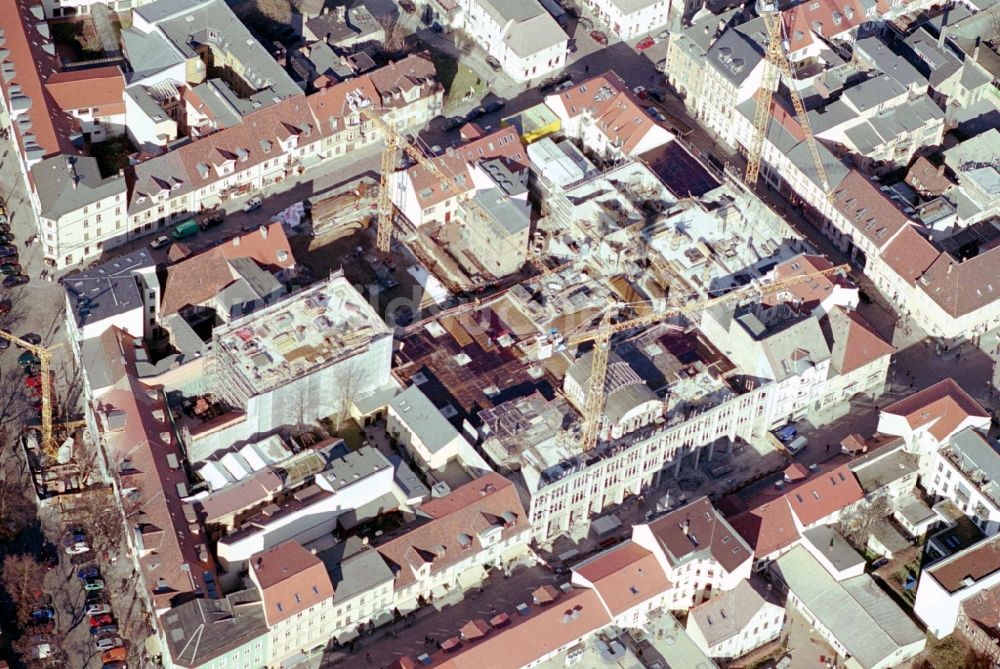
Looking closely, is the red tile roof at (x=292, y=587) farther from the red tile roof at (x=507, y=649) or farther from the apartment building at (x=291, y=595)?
the red tile roof at (x=507, y=649)

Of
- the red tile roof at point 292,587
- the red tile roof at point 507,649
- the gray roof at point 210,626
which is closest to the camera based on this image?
the gray roof at point 210,626

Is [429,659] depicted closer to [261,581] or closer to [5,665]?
[261,581]

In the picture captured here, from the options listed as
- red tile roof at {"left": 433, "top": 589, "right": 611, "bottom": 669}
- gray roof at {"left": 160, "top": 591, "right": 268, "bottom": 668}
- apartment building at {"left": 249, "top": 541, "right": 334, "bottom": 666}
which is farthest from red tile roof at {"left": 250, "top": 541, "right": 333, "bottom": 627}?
red tile roof at {"left": 433, "top": 589, "right": 611, "bottom": 669}

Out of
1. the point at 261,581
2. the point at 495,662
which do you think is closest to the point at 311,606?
the point at 261,581

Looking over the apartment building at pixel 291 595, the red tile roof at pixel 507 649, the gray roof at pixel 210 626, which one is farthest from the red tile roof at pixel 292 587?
the red tile roof at pixel 507 649

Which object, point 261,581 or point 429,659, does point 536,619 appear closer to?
point 429,659
